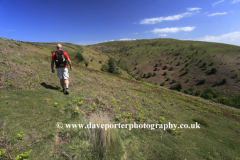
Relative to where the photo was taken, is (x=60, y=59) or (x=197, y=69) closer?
(x=60, y=59)

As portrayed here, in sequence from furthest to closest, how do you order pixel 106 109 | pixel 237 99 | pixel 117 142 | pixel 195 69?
pixel 195 69 → pixel 237 99 → pixel 106 109 → pixel 117 142

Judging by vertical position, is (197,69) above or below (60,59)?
above

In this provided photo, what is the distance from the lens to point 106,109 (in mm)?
7156

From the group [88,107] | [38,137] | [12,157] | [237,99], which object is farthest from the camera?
[237,99]

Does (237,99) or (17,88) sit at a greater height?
(17,88)

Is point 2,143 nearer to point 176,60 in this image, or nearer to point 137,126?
point 137,126

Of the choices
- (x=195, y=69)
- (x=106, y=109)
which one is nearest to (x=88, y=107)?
(x=106, y=109)

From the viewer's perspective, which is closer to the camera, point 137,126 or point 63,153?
point 63,153

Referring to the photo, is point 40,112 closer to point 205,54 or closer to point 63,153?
point 63,153

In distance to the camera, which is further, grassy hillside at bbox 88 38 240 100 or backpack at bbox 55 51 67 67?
grassy hillside at bbox 88 38 240 100

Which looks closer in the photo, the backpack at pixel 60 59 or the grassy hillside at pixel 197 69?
the backpack at pixel 60 59

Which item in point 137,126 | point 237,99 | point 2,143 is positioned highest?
point 2,143

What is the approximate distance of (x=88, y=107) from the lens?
21.2 feet

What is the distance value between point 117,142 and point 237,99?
192ft
